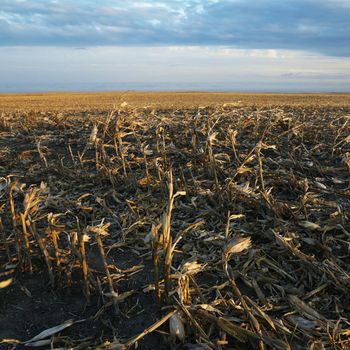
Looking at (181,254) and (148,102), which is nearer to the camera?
(181,254)

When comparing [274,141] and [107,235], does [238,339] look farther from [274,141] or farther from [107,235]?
[274,141]

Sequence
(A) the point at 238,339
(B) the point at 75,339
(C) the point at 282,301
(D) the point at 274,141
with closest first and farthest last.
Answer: (A) the point at 238,339, (B) the point at 75,339, (C) the point at 282,301, (D) the point at 274,141

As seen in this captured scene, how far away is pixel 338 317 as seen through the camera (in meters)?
2.83

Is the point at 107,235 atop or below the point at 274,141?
below

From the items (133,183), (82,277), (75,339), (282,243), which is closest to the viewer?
(75,339)

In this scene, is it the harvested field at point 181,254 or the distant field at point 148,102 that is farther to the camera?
the distant field at point 148,102

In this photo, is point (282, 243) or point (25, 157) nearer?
point (282, 243)

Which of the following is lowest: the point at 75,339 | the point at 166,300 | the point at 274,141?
the point at 75,339

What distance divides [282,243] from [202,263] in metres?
0.71

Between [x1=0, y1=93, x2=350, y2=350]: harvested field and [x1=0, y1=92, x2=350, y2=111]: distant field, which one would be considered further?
[x1=0, y1=92, x2=350, y2=111]: distant field

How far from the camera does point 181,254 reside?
139 inches

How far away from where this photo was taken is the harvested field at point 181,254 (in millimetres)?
2666

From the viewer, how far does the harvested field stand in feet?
8.75

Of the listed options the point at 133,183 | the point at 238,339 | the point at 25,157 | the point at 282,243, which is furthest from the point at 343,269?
the point at 25,157
